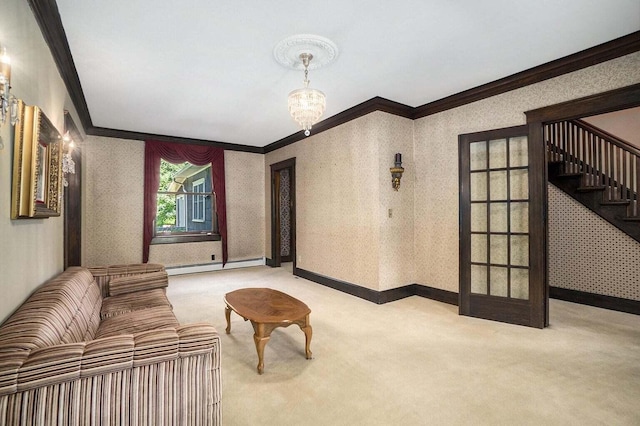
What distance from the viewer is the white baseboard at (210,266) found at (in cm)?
606

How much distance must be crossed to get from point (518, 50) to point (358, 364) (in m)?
3.11

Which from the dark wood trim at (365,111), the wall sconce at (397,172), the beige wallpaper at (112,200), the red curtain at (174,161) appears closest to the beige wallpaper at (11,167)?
the beige wallpaper at (112,200)

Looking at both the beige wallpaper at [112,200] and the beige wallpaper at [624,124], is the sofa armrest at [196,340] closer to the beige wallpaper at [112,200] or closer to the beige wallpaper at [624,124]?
the beige wallpaper at [112,200]

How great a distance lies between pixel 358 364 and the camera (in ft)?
8.15

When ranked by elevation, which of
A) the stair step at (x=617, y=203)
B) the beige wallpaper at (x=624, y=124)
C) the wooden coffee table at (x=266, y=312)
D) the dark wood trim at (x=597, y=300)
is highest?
the beige wallpaper at (x=624, y=124)

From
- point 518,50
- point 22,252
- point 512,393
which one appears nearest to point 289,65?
point 518,50

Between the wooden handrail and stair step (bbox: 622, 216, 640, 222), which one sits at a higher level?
the wooden handrail

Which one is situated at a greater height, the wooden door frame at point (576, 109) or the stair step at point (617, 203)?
the wooden door frame at point (576, 109)

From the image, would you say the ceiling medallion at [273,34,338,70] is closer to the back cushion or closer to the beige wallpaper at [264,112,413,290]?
the beige wallpaper at [264,112,413,290]

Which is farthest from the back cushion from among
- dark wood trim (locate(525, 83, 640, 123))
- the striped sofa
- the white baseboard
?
dark wood trim (locate(525, 83, 640, 123))

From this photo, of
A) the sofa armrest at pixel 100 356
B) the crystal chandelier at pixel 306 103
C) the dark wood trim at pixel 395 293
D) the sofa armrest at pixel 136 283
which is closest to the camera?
the sofa armrest at pixel 100 356

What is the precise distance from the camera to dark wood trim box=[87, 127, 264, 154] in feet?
17.7

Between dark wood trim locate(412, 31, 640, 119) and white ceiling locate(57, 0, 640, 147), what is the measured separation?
0.10 metres

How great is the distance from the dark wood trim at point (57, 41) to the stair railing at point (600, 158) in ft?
15.9
